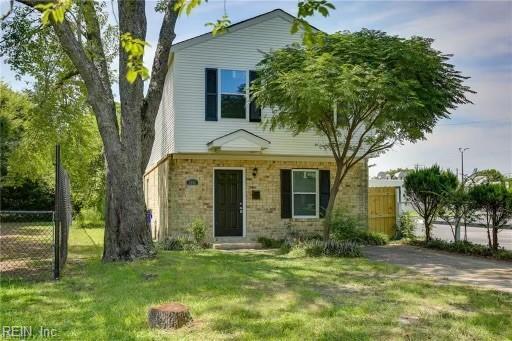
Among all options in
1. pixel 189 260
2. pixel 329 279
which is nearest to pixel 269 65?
pixel 189 260

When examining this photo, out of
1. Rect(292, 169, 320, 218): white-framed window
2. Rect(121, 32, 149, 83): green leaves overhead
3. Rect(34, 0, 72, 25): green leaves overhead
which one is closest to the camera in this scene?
Rect(34, 0, 72, 25): green leaves overhead

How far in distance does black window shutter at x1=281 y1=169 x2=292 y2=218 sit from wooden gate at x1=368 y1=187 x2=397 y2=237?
3046 mm

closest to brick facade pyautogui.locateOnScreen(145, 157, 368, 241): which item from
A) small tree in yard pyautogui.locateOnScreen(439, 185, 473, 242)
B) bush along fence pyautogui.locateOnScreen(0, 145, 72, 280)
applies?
small tree in yard pyautogui.locateOnScreen(439, 185, 473, 242)

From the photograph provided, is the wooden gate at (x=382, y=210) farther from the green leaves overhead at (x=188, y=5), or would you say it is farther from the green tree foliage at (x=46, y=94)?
the green leaves overhead at (x=188, y=5)

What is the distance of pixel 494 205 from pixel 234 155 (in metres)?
7.43

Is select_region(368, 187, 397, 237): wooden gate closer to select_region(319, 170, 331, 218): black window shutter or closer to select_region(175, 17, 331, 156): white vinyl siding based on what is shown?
select_region(319, 170, 331, 218): black window shutter

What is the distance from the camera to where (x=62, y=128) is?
16562 millimetres

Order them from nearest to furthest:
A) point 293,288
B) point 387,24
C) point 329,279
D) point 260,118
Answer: point 293,288 < point 329,279 < point 387,24 < point 260,118

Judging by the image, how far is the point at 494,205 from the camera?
11.9 meters

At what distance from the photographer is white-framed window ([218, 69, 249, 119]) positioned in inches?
581

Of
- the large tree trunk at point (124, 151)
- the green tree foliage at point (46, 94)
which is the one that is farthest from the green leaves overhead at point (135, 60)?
the green tree foliage at point (46, 94)

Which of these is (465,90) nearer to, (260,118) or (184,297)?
(260,118)

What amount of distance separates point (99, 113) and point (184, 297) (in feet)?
17.5

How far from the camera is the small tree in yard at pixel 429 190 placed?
1399 centimetres
